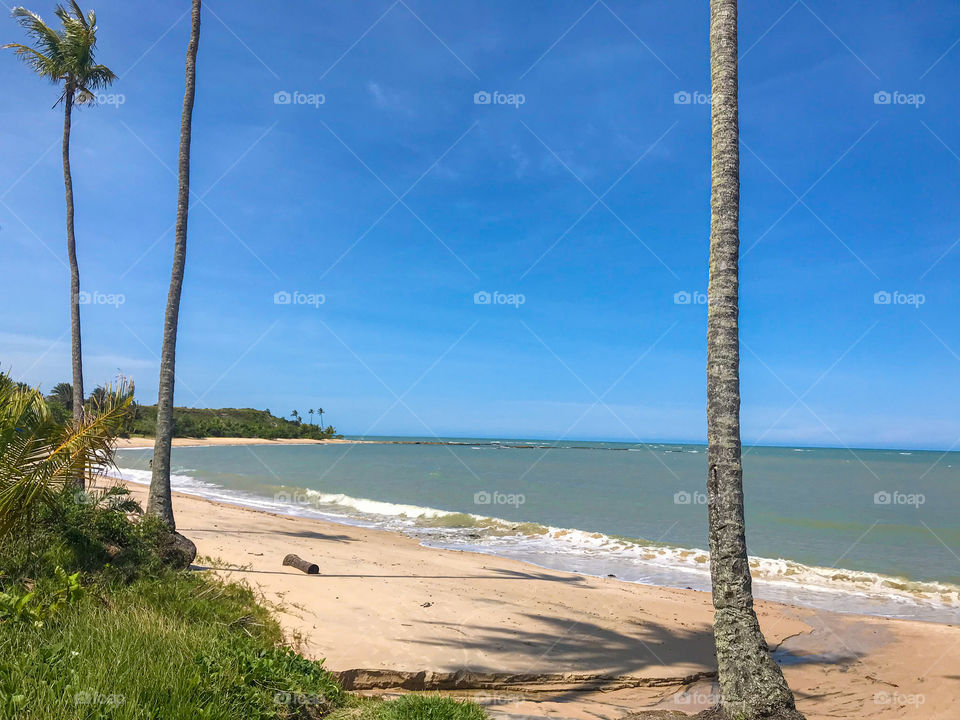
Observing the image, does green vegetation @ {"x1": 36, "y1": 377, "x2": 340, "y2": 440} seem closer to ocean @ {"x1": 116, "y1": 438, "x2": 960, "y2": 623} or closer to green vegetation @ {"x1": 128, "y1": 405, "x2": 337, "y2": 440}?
green vegetation @ {"x1": 128, "y1": 405, "x2": 337, "y2": 440}

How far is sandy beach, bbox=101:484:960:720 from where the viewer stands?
22.8 feet

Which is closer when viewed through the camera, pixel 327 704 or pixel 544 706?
pixel 327 704

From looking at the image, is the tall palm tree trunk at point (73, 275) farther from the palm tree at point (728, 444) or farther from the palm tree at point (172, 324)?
the palm tree at point (728, 444)

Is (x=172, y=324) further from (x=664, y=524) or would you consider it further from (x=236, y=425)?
(x=236, y=425)

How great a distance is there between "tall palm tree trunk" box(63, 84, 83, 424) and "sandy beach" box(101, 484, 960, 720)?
233 inches

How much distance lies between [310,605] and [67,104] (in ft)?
55.2

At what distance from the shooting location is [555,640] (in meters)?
8.64

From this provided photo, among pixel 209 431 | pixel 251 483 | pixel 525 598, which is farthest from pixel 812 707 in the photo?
pixel 209 431

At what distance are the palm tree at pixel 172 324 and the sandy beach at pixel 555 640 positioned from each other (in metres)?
1.43

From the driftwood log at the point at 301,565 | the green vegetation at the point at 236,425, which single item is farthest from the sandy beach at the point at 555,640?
the green vegetation at the point at 236,425

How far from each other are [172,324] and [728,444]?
10121 mm

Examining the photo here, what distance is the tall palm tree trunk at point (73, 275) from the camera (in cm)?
1612

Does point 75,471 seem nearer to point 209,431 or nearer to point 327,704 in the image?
point 327,704

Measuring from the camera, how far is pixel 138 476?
34.6 meters
